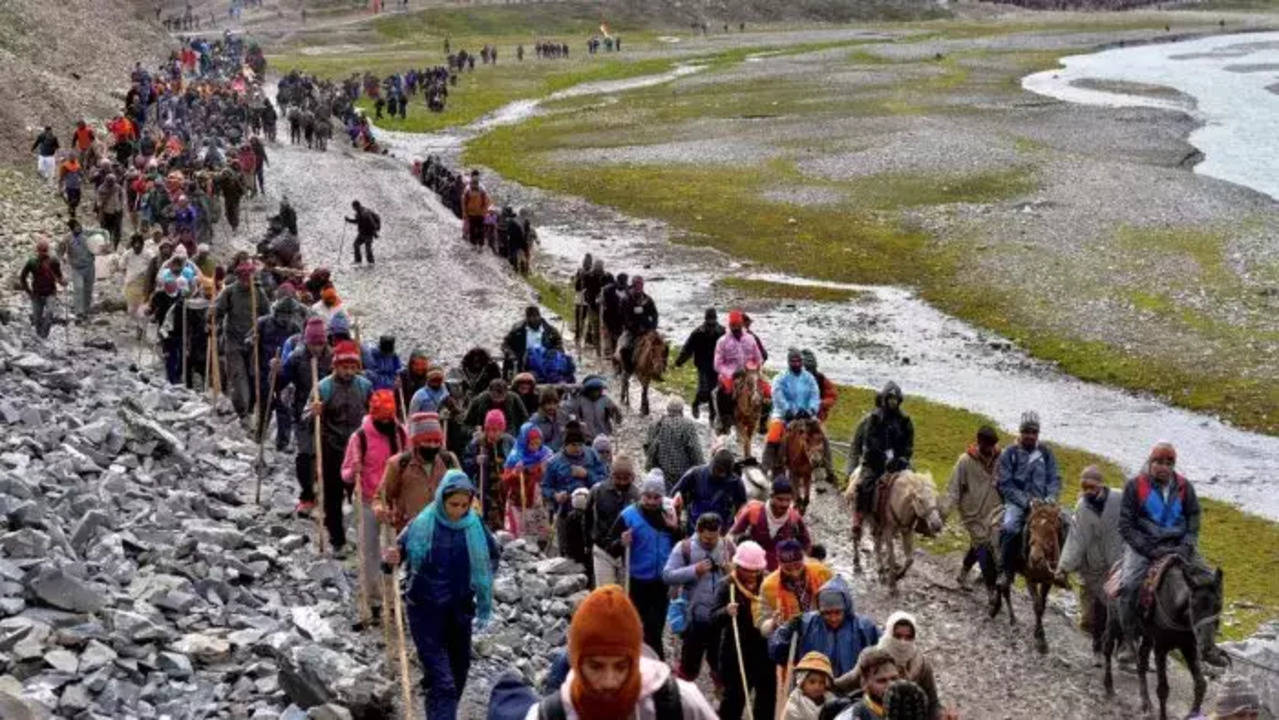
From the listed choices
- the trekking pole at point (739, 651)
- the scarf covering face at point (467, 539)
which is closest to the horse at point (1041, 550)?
the trekking pole at point (739, 651)

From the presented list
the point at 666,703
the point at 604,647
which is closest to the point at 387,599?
the point at 666,703

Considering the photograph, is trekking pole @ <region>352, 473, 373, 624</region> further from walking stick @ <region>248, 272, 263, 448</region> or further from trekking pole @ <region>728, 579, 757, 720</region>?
walking stick @ <region>248, 272, 263, 448</region>

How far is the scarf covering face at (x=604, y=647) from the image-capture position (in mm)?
5520

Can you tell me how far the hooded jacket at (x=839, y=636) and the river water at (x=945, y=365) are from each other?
14.9 metres

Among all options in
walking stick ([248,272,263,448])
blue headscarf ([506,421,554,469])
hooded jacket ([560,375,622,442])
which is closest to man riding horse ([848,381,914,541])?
hooded jacket ([560,375,622,442])

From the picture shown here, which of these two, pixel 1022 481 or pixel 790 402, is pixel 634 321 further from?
pixel 1022 481

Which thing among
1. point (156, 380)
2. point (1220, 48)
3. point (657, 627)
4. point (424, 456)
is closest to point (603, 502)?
point (657, 627)

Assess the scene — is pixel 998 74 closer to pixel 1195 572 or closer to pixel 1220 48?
pixel 1220 48

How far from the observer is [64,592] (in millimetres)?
11672

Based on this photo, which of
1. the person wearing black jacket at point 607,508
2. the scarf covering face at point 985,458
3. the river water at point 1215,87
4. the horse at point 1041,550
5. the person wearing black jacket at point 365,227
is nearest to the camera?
the person wearing black jacket at point 607,508

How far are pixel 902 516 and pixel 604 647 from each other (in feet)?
41.3

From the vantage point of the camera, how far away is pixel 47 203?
124ft

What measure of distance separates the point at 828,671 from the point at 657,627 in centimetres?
422

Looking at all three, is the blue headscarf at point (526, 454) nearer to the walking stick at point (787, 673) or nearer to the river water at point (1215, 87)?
the walking stick at point (787, 673)
